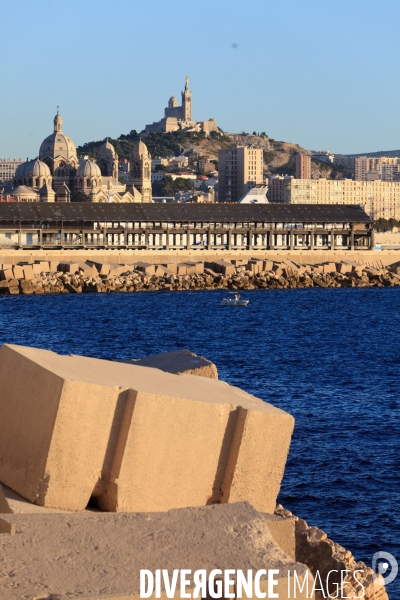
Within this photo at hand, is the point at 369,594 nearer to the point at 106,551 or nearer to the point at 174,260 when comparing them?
the point at 106,551

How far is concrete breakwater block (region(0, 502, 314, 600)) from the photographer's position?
4.75 metres

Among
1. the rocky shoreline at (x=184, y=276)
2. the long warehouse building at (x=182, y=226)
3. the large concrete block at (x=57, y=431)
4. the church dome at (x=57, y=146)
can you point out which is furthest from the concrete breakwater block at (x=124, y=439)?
the church dome at (x=57, y=146)

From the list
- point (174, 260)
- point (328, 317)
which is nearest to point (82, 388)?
point (328, 317)

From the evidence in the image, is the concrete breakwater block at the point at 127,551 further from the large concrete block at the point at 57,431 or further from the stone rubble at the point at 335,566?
the stone rubble at the point at 335,566

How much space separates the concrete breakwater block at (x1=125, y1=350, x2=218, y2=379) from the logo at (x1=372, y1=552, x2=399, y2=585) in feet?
7.41

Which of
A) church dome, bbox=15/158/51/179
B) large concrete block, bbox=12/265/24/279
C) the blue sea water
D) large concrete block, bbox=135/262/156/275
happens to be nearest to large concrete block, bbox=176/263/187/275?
large concrete block, bbox=135/262/156/275

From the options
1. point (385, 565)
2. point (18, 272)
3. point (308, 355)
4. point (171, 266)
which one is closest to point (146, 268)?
point (171, 266)

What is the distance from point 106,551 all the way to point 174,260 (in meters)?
61.5

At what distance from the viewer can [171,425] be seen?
20.7 feet

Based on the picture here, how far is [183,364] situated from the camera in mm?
8797

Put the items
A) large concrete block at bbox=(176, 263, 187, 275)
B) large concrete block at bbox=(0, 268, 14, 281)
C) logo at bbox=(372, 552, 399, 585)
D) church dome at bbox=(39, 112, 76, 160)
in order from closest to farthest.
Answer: logo at bbox=(372, 552, 399, 585)
large concrete block at bbox=(0, 268, 14, 281)
large concrete block at bbox=(176, 263, 187, 275)
church dome at bbox=(39, 112, 76, 160)

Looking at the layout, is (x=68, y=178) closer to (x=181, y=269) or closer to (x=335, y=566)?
(x=181, y=269)

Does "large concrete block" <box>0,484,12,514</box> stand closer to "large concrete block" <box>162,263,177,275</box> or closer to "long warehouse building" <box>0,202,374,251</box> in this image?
"large concrete block" <box>162,263,177,275</box>

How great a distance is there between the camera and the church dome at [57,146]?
148250 millimetres
